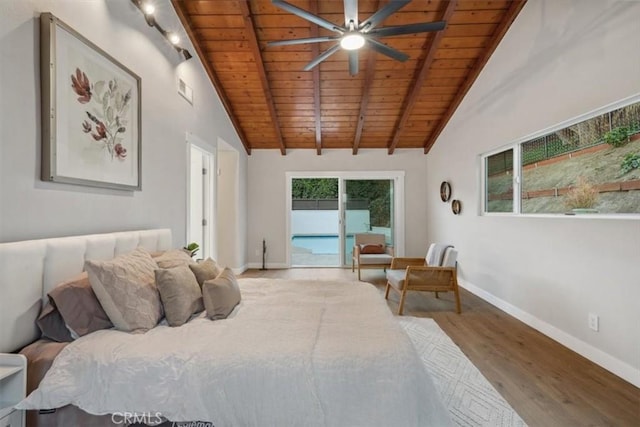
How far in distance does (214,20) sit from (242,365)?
3745 millimetres

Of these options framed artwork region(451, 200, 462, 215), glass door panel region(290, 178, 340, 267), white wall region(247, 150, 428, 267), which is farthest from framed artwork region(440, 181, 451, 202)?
glass door panel region(290, 178, 340, 267)

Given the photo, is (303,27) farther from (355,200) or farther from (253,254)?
(253,254)

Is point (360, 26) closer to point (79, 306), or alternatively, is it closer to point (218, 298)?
point (218, 298)

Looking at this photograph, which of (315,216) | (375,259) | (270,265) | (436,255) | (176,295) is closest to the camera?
(176,295)

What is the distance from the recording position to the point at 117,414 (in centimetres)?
132

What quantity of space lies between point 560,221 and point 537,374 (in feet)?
4.47

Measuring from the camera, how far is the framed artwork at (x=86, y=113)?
65.5 inches

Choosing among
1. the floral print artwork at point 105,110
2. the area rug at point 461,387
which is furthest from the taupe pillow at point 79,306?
the area rug at point 461,387

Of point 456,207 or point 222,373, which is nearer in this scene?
point 222,373

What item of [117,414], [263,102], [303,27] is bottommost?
[117,414]

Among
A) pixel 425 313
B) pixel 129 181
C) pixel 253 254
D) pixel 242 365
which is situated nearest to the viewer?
pixel 242 365

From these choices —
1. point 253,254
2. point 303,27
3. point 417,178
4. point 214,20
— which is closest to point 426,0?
point 303,27

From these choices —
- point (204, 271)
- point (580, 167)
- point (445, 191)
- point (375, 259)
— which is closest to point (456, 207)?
point (445, 191)

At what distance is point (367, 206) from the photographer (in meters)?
6.40
